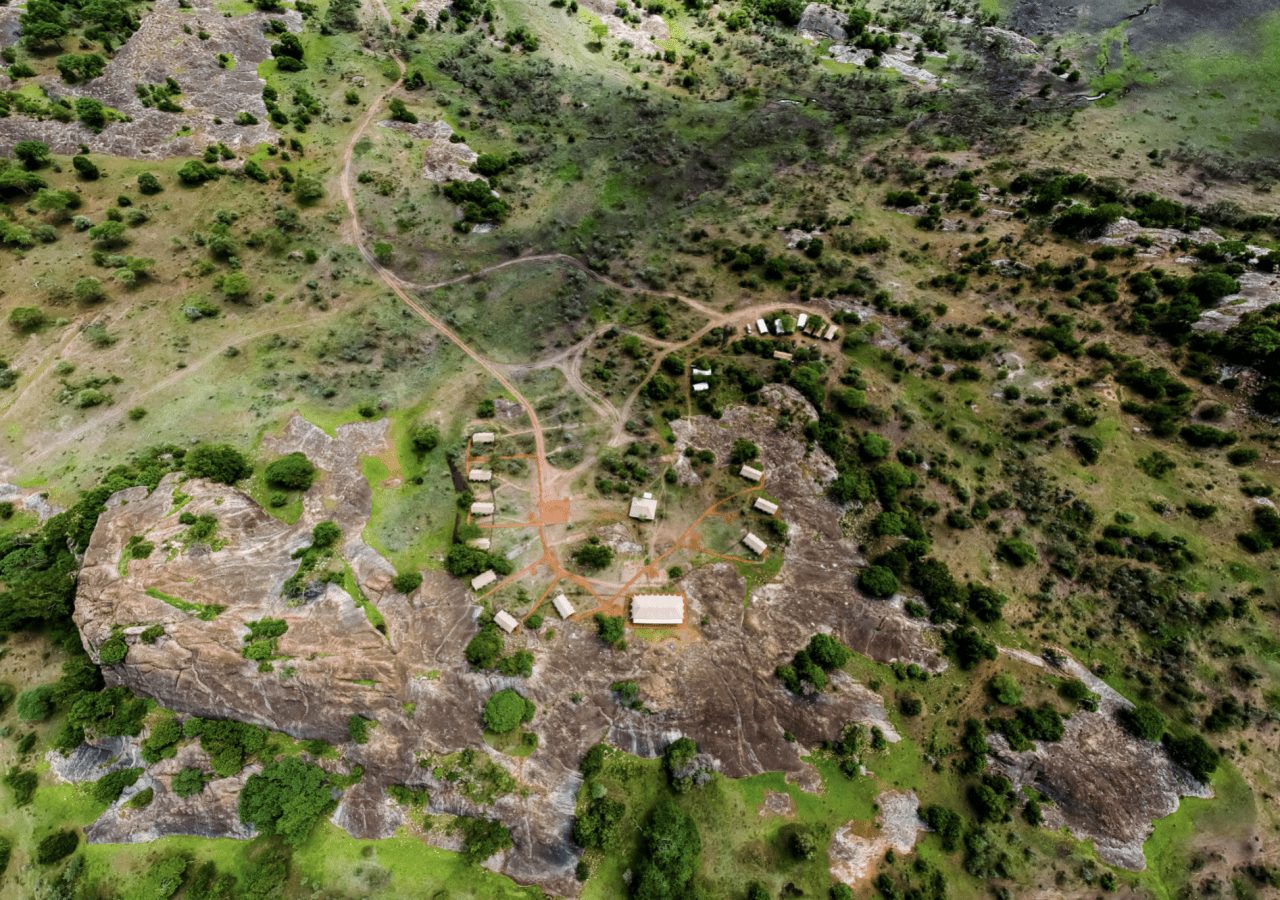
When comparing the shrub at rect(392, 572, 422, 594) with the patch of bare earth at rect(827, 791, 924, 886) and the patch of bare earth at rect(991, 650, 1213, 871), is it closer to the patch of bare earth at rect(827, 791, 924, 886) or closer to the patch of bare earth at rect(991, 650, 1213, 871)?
the patch of bare earth at rect(827, 791, 924, 886)

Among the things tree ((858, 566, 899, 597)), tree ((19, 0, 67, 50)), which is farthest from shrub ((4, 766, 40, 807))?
tree ((19, 0, 67, 50))

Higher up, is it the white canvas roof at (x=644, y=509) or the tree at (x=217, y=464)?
the white canvas roof at (x=644, y=509)

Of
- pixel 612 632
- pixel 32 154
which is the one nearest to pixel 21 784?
pixel 612 632

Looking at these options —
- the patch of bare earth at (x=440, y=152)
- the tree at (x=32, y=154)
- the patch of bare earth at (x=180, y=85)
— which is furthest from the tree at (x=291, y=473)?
the tree at (x=32, y=154)

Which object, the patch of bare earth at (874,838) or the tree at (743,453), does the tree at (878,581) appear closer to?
the tree at (743,453)

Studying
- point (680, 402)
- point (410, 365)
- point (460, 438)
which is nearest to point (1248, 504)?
point (680, 402)

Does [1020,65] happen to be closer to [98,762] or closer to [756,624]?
[756,624]
